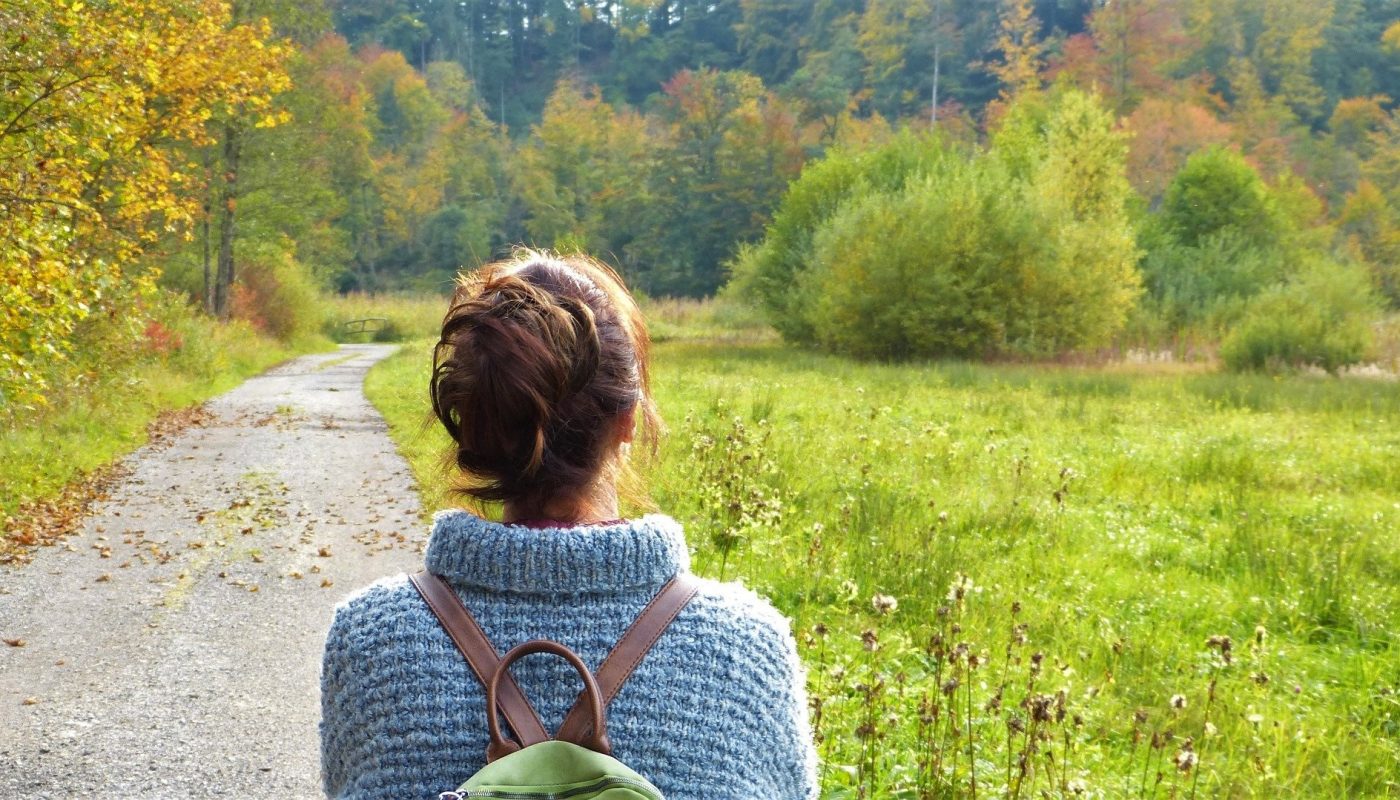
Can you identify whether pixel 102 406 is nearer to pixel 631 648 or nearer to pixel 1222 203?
pixel 631 648

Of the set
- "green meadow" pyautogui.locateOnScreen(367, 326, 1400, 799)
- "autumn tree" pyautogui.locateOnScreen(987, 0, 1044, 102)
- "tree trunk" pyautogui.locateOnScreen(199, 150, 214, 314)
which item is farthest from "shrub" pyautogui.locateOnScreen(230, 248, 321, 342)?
"autumn tree" pyautogui.locateOnScreen(987, 0, 1044, 102)

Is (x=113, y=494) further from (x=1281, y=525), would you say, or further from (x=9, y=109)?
(x=1281, y=525)

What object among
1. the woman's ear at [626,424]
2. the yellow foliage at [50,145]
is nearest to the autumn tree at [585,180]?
the yellow foliage at [50,145]

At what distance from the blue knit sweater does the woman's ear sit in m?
0.13

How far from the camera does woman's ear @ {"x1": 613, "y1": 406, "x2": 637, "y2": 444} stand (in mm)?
1644

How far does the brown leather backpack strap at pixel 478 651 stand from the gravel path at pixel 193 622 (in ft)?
10.3

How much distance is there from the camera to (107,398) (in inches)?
557

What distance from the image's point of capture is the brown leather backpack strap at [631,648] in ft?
4.75

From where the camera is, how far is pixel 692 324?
58000 millimetres

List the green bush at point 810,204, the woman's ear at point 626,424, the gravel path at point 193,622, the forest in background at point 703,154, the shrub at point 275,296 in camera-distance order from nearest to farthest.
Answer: the woman's ear at point 626,424 < the gravel path at point 193,622 < the forest in background at point 703,154 < the shrub at point 275,296 < the green bush at point 810,204

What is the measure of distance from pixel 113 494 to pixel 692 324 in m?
48.5

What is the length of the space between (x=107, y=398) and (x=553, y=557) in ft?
47.5

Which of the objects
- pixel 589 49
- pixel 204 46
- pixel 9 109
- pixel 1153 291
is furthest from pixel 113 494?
pixel 589 49

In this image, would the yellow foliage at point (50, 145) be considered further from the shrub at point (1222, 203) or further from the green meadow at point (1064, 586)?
the shrub at point (1222, 203)
